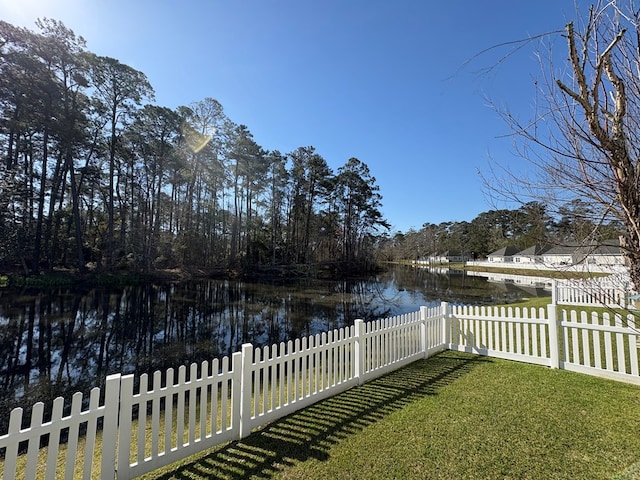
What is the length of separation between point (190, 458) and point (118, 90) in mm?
26457

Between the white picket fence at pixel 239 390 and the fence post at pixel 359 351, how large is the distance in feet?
0.04

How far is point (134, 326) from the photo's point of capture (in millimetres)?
8781

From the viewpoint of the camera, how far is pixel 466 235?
5691 cm

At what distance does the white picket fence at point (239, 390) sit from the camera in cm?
193

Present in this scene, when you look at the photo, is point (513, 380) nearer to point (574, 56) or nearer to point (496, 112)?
point (496, 112)

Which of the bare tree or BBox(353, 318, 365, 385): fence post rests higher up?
the bare tree

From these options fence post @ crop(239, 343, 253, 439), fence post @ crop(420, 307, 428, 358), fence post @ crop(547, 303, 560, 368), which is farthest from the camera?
fence post @ crop(420, 307, 428, 358)

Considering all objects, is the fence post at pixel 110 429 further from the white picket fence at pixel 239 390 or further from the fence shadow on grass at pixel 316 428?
the fence shadow on grass at pixel 316 428

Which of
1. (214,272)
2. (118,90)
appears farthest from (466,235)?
(118,90)

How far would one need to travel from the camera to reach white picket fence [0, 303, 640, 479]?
6.32 ft

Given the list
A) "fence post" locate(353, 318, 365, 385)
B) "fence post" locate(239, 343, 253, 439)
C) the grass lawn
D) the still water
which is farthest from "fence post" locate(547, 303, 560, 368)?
the still water

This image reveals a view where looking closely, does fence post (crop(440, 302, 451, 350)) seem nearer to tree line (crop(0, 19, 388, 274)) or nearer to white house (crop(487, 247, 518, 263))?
tree line (crop(0, 19, 388, 274))

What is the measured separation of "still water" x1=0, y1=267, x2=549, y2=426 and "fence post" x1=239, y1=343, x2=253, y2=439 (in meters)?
3.74

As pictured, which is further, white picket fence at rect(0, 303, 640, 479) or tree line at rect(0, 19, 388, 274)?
tree line at rect(0, 19, 388, 274)
